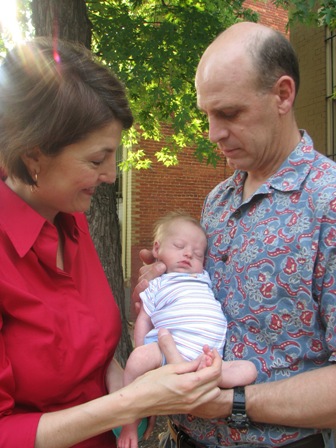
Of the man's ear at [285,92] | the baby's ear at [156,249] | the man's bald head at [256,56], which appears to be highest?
the man's bald head at [256,56]

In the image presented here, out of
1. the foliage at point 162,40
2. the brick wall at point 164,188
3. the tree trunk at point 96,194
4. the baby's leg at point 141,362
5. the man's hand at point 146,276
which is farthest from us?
the brick wall at point 164,188

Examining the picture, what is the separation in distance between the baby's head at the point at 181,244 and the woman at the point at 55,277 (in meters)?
0.48

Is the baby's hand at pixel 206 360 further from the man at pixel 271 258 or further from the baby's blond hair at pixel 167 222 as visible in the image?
the baby's blond hair at pixel 167 222

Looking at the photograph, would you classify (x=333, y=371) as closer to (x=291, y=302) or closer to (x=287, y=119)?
(x=291, y=302)

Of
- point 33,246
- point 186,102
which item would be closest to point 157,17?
point 186,102

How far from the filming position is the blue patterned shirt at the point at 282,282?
64.8 inches

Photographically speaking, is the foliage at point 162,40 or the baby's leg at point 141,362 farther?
the foliage at point 162,40

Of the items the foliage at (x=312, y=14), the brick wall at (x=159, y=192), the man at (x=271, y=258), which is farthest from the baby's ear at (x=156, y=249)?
the brick wall at (x=159, y=192)

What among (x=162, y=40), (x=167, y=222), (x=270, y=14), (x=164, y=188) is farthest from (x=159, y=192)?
(x=167, y=222)

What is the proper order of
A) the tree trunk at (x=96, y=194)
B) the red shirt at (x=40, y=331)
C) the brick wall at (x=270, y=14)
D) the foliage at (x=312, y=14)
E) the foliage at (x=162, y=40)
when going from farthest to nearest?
the brick wall at (x=270, y=14), the foliage at (x=162, y=40), the tree trunk at (x=96, y=194), the foliage at (x=312, y=14), the red shirt at (x=40, y=331)

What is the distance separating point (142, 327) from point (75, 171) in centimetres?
84

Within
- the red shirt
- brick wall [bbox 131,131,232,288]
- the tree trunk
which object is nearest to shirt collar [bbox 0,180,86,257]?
the red shirt

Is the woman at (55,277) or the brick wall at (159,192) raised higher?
the woman at (55,277)

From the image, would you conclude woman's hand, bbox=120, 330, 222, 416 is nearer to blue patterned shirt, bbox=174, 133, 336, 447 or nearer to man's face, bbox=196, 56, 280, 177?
blue patterned shirt, bbox=174, 133, 336, 447
